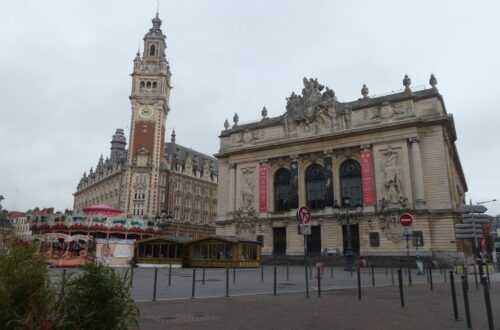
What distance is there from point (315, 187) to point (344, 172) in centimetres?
399

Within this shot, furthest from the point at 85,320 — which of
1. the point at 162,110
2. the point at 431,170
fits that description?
the point at 162,110

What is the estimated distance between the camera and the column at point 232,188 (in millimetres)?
50219

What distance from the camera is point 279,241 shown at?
45.5m

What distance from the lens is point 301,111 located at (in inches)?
1858

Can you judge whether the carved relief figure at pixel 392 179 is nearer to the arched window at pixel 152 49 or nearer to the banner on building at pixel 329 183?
the banner on building at pixel 329 183

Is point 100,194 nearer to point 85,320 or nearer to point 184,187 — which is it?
point 184,187

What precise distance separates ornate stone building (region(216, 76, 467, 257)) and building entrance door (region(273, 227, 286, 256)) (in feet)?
0.39

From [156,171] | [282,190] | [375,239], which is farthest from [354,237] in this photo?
[156,171]

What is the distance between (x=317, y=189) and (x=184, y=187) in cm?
3826

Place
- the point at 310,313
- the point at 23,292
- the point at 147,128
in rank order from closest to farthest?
the point at 23,292 < the point at 310,313 < the point at 147,128

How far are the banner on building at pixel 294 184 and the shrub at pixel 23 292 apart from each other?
41645 millimetres

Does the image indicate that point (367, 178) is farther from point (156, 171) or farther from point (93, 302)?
point (156, 171)

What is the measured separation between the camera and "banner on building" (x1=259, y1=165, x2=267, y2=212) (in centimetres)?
4703

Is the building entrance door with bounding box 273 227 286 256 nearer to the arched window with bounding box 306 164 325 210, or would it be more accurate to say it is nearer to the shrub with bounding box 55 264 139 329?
the arched window with bounding box 306 164 325 210
